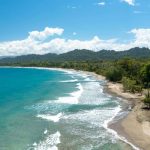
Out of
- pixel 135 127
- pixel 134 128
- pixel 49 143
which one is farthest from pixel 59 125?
pixel 135 127

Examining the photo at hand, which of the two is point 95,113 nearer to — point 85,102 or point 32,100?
point 85,102

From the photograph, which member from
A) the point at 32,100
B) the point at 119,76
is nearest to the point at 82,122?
the point at 32,100

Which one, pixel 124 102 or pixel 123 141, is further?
pixel 124 102

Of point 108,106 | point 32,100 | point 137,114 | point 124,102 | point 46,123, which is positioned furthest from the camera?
point 32,100

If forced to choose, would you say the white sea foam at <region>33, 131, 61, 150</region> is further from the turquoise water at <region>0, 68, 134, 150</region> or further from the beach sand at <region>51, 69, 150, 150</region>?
the beach sand at <region>51, 69, 150, 150</region>

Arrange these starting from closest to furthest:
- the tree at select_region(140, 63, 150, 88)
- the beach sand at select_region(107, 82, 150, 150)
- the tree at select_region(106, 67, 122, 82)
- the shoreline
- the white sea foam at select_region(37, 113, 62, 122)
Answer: the shoreline < the beach sand at select_region(107, 82, 150, 150) < the white sea foam at select_region(37, 113, 62, 122) < the tree at select_region(140, 63, 150, 88) < the tree at select_region(106, 67, 122, 82)

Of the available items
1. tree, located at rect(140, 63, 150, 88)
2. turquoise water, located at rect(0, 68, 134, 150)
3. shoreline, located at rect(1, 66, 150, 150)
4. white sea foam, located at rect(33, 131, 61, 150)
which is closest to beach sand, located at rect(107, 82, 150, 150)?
shoreline, located at rect(1, 66, 150, 150)

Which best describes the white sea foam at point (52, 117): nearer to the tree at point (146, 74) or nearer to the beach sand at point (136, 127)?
the beach sand at point (136, 127)

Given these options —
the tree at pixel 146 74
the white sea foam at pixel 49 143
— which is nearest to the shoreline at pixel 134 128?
the white sea foam at pixel 49 143

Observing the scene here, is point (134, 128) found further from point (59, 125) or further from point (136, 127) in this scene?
point (59, 125)
